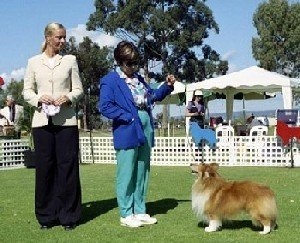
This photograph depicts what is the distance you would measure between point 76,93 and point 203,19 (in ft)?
Answer: 145

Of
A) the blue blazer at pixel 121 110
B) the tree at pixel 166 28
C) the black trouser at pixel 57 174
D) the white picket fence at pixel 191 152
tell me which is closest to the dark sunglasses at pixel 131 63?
the blue blazer at pixel 121 110

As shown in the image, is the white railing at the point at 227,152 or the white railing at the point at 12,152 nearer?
the white railing at the point at 227,152

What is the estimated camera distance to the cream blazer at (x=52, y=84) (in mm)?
6039

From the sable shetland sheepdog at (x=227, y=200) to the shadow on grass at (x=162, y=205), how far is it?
1.42m

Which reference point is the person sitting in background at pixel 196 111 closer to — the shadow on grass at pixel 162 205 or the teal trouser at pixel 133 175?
the shadow on grass at pixel 162 205

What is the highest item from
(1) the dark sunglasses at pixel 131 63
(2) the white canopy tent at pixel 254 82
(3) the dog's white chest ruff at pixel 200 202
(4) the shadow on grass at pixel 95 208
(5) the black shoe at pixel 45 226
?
(2) the white canopy tent at pixel 254 82

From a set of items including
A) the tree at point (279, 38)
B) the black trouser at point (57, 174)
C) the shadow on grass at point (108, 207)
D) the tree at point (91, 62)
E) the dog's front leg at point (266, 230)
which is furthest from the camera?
the tree at point (91, 62)

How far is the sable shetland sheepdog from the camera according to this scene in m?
5.49

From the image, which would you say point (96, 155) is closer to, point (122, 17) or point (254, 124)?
point (254, 124)

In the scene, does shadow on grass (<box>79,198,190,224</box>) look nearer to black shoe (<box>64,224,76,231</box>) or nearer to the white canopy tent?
black shoe (<box>64,224,76,231</box>)

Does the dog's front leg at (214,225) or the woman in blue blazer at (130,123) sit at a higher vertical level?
the woman in blue blazer at (130,123)

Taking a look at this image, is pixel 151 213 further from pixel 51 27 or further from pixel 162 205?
pixel 51 27

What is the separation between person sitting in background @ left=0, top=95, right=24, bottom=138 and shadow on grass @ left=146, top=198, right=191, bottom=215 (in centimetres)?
995

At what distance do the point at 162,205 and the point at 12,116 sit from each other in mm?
11023
